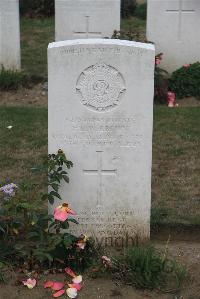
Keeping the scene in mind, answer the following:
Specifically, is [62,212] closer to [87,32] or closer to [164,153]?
[164,153]

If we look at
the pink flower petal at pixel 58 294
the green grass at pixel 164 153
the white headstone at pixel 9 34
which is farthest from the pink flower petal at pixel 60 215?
the white headstone at pixel 9 34

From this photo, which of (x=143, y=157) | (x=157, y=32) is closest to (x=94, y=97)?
(x=143, y=157)

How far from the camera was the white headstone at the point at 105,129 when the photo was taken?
15.9 feet

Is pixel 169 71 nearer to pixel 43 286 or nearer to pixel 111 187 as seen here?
pixel 111 187

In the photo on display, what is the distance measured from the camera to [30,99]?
9656 mm

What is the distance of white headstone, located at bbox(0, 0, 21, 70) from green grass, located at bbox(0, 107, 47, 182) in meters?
1.35

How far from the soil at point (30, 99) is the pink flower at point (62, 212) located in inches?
192

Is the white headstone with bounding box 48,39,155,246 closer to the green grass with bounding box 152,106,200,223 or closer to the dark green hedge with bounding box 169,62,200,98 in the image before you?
the green grass with bounding box 152,106,200,223

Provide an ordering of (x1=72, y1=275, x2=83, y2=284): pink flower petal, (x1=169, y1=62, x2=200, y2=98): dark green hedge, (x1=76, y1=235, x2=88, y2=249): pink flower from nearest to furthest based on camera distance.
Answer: (x1=72, y1=275, x2=83, y2=284): pink flower petal < (x1=76, y1=235, x2=88, y2=249): pink flower < (x1=169, y1=62, x2=200, y2=98): dark green hedge

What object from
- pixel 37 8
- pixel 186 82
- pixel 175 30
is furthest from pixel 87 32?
pixel 37 8

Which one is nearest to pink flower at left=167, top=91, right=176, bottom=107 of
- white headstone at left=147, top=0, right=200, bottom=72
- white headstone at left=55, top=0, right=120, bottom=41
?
white headstone at left=147, top=0, right=200, bottom=72

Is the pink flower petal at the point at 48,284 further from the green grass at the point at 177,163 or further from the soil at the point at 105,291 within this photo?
the green grass at the point at 177,163

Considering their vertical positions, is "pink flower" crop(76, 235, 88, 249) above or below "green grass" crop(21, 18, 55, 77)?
below

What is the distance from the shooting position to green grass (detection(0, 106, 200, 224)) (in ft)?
19.6
